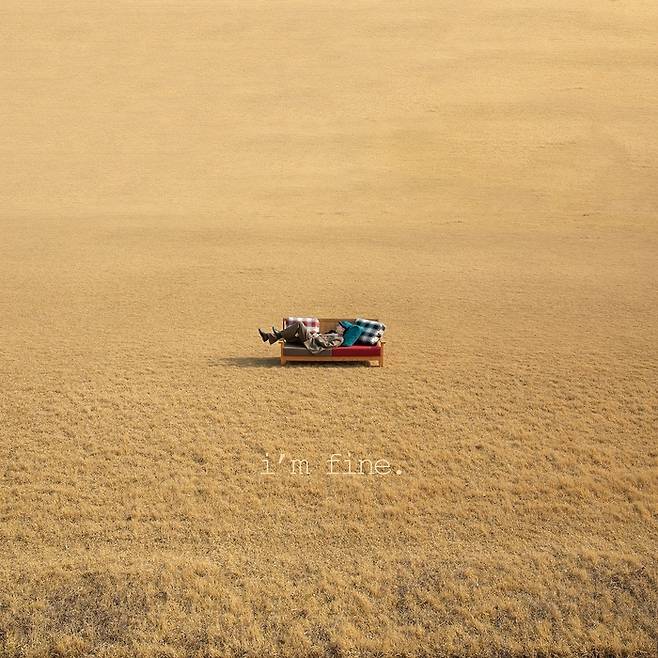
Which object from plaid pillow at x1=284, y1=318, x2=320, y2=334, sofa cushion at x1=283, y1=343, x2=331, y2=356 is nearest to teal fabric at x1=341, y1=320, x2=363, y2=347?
sofa cushion at x1=283, y1=343, x2=331, y2=356

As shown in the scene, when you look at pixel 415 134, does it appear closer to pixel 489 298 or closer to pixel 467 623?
pixel 489 298

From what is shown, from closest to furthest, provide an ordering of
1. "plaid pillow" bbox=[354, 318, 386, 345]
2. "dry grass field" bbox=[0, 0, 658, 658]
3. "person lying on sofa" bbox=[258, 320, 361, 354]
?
"dry grass field" bbox=[0, 0, 658, 658]
"person lying on sofa" bbox=[258, 320, 361, 354]
"plaid pillow" bbox=[354, 318, 386, 345]

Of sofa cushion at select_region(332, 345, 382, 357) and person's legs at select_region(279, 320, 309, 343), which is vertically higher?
person's legs at select_region(279, 320, 309, 343)

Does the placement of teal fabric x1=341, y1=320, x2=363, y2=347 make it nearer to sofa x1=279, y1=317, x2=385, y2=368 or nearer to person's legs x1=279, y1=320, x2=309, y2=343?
sofa x1=279, y1=317, x2=385, y2=368

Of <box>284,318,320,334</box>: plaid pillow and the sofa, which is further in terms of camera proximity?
<box>284,318,320,334</box>: plaid pillow

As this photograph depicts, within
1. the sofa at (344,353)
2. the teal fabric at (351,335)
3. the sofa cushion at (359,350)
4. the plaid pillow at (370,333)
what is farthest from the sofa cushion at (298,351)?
the plaid pillow at (370,333)

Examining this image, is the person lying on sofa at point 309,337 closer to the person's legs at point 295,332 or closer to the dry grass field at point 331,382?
the person's legs at point 295,332
